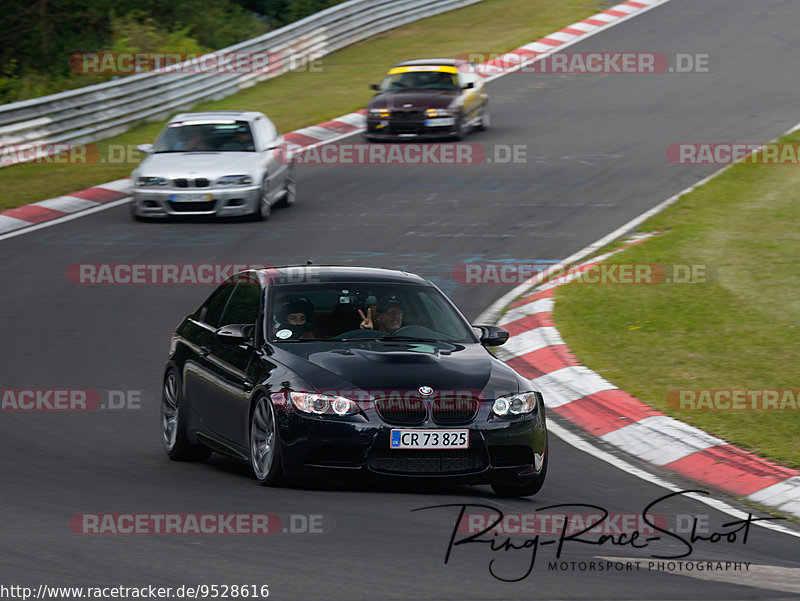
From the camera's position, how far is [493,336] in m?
9.64

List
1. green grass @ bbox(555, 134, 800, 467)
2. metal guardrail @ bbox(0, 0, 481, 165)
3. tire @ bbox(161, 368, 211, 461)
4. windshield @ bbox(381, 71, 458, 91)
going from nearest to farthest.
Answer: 1. tire @ bbox(161, 368, 211, 461)
2. green grass @ bbox(555, 134, 800, 467)
3. metal guardrail @ bbox(0, 0, 481, 165)
4. windshield @ bbox(381, 71, 458, 91)

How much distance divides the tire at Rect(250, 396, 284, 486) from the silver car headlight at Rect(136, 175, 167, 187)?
11871 mm

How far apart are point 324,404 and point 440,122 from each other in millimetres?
18671

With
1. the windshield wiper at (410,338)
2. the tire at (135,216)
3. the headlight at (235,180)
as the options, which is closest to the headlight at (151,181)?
the tire at (135,216)

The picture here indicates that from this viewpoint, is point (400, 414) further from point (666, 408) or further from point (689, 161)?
point (689, 161)

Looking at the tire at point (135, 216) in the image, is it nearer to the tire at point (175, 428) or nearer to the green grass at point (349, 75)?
the green grass at point (349, 75)

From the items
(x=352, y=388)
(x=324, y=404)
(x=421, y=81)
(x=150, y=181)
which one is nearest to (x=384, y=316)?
(x=352, y=388)

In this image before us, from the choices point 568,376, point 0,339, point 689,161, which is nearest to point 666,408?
point 568,376

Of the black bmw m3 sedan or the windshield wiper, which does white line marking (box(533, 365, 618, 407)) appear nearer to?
the black bmw m3 sedan

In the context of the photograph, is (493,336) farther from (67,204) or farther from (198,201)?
(67,204)

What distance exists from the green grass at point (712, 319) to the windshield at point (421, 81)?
324 inches

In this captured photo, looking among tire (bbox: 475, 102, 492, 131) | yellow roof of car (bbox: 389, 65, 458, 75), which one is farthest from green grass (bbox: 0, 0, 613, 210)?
tire (bbox: 475, 102, 492, 131)

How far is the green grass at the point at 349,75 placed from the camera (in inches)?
939

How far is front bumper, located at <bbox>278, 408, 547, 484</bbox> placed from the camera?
8.34m
